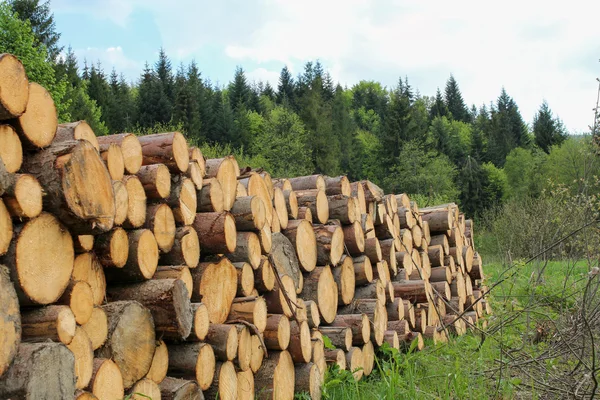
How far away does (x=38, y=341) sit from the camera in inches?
92.4

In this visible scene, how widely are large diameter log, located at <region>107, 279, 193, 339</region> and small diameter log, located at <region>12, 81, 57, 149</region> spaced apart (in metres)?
0.89

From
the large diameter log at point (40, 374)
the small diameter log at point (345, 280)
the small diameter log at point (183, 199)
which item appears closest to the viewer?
the large diameter log at point (40, 374)

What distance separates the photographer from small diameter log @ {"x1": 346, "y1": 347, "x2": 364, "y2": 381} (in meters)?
4.64

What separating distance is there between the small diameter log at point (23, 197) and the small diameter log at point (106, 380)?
0.73 meters

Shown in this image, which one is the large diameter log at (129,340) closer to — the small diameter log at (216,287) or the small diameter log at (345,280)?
the small diameter log at (216,287)

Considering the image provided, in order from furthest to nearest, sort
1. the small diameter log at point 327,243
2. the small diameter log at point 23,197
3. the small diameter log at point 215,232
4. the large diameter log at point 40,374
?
1. the small diameter log at point 327,243
2. the small diameter log at point 215,232
3. the small diameter log at point 23,197
4. the large diameter log at point 40,374

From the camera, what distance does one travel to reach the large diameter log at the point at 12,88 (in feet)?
7.65

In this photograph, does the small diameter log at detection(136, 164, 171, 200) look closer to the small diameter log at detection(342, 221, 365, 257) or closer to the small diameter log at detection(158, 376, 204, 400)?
the small diameter log at detection(158, 376, 204, 400)

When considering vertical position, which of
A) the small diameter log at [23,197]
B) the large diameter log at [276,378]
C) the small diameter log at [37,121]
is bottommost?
the large diameter log at [276,378]

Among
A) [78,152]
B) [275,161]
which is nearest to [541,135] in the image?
[275,161]

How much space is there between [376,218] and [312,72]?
7230 cm

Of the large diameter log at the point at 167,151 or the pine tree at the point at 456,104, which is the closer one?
the large diameter log at the point at 167,151

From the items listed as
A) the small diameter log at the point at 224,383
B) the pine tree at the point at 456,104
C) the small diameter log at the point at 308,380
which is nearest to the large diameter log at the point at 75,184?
the small diameter log at the point at 224,383

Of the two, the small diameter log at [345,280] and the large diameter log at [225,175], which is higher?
the large diameter log at [225,175]
